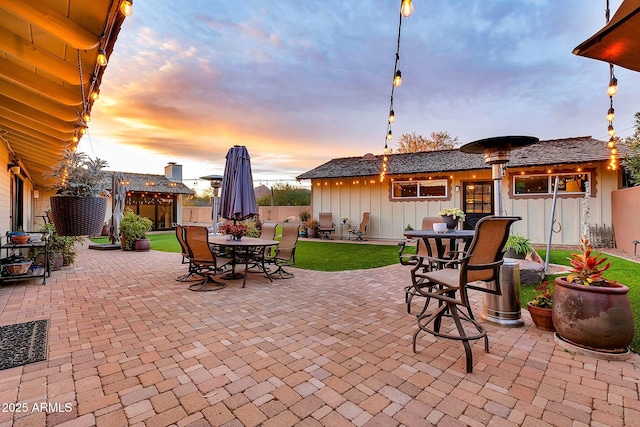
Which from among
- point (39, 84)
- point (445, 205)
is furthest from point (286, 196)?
point (39, 84)

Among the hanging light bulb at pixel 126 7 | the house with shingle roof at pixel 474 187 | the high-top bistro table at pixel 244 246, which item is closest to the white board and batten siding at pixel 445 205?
the house with shingle roof at pixel 474 187

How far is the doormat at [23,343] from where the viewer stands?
93.7 inches

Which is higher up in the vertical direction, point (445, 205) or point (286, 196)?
point (286, 196)

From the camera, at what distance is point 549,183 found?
10.1m

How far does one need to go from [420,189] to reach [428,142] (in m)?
15.4

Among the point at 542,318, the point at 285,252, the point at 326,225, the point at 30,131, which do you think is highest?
the point at 30,131

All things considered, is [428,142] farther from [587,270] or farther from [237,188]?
[587,270]

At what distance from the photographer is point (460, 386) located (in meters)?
2.04

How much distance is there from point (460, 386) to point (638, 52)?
221 centimetres

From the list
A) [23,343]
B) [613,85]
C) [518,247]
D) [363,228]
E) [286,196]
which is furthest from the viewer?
[286,196]

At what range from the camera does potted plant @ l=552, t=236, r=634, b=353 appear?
2.38 m

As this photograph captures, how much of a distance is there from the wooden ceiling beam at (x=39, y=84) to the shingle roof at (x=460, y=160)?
31.4 ft

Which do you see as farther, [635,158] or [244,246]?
[635,158]

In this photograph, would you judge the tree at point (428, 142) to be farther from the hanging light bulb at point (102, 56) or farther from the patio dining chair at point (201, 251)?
the hanging light bulb at point (102, 56)
